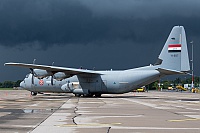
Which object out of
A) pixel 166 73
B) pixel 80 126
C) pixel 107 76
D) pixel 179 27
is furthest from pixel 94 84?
pixel 80 126

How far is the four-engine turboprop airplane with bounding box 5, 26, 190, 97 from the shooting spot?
3322 cm

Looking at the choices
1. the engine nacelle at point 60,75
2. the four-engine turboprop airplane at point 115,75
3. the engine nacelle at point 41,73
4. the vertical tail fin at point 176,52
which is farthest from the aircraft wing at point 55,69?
the vertical tail fin at point 176,52

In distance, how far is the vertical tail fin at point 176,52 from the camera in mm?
33000

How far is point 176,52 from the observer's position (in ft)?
110

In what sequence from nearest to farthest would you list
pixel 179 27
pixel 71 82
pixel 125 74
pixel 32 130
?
1. pixel 32 130
2. pixel 179 27
3. pixel 125 74
4. pixel 71 82

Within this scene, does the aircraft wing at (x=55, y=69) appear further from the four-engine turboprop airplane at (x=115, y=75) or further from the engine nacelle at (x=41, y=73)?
the engine nacelle at (x=41, y=73)

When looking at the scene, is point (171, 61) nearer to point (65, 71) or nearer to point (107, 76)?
point (107, 76)

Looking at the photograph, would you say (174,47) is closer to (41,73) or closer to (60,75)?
(60,75)

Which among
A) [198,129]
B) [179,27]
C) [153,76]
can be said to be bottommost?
[198,129]

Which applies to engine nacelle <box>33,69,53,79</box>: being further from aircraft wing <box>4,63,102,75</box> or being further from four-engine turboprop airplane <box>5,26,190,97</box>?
aircraft wing <box>4,63,102,75</box>

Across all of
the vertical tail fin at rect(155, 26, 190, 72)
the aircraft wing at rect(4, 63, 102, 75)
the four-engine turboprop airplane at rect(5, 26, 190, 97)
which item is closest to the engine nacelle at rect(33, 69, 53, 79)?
the four-engine turboprop airplane at rect(5, 26, 190, 97)

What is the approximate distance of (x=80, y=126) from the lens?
11.0 m

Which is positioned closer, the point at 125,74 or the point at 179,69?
the point at 179,69

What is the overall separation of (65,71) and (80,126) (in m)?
25.8
